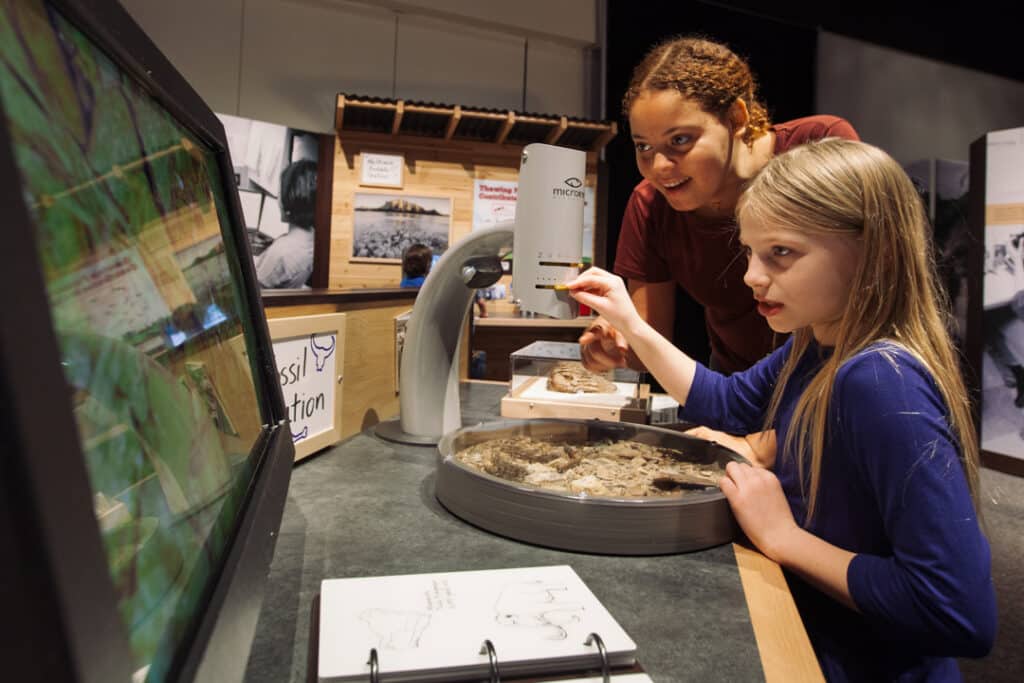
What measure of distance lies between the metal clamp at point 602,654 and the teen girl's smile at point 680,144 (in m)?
1.08

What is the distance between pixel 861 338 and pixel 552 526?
1.57 feet

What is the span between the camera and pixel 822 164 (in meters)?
0.89

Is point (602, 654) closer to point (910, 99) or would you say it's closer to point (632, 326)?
point (632, 326)

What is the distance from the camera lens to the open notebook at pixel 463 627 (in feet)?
1.43

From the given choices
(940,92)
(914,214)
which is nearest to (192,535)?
(914,214)

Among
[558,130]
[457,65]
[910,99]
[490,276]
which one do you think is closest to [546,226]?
[490,276]

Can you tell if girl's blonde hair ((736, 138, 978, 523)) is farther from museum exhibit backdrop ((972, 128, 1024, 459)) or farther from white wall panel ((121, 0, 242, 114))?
white wall panel ((121, 0, 242, 114))

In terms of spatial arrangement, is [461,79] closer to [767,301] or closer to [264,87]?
[264,87]

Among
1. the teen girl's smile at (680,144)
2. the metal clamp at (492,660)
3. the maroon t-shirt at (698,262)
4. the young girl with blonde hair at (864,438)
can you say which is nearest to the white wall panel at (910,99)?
the maroon t-shirt at (698,262)

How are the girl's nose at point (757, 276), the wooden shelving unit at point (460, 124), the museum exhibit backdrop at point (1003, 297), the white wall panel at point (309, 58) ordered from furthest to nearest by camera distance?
the white wall panel at point (309, 58), the wooden shelving unit at point (460, 124), the museum exhibit backdrop at point (1003, 297), the girl's nose at point (757, 276)

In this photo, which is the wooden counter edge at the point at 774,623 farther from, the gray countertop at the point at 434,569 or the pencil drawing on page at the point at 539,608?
the pencil drawing on page at the point at 539,608

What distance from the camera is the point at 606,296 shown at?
107 cm

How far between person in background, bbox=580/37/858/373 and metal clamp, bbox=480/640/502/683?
0.86 m

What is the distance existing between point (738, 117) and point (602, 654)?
1232 mm
